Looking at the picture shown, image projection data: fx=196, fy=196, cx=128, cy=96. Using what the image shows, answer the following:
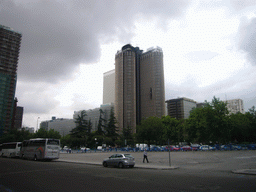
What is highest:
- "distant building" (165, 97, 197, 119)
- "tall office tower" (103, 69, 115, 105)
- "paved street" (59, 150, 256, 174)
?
"tall office tower" (103, 69, 115, 105)

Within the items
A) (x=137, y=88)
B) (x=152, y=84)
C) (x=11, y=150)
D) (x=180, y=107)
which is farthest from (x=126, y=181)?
(x=180, y=107)

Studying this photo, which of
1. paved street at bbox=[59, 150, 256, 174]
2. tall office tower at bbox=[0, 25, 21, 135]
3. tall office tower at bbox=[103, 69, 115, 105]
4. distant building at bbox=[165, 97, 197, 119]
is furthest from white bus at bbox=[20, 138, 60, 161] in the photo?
distant building at bbox=[165, 97, 197, 119]

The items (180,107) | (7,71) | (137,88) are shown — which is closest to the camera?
(7,71)

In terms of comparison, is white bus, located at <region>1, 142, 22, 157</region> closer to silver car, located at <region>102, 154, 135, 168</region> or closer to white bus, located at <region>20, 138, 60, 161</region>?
white bus, located at <region>20, 138, 60, 161</region>

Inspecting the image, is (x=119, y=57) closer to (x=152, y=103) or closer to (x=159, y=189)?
(x=152, y=103)

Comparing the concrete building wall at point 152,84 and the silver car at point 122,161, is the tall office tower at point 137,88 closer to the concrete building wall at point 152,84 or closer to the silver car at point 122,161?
the concrete building wall at point 152,84

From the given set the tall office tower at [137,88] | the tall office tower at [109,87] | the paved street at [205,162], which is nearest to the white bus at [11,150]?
the paved street at [205,162]

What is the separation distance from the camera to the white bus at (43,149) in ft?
87.9

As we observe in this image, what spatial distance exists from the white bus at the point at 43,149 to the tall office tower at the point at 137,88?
104 meters

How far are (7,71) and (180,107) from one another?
140983 millimetres

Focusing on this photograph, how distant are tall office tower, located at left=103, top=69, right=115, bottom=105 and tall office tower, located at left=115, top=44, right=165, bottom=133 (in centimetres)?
3271

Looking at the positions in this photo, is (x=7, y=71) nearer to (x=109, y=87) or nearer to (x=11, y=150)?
(x=109, y=87)

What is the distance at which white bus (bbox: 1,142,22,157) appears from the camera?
115ft

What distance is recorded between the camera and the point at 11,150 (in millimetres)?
36469
